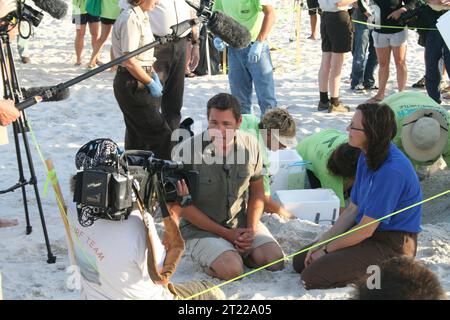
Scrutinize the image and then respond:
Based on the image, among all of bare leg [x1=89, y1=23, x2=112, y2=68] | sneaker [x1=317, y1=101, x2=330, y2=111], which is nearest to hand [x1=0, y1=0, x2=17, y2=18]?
sneaker [x1=317, y1=101, x2=330, y2=111]

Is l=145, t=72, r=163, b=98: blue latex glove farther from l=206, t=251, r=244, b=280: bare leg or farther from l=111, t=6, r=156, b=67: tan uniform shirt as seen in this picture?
l=206, t=251, r=244, b=280: bare leg

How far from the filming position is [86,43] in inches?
397

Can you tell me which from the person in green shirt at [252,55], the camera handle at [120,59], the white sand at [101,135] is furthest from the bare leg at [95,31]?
the camera handle at [120,59]

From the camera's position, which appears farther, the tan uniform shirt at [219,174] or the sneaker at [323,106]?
the sneaker at [323,106]

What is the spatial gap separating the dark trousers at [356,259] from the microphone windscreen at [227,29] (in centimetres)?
116

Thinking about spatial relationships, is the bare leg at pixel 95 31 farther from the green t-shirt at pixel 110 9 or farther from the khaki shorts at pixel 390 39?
the khaki shorts at pixel 390 39

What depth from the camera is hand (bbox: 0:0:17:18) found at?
145 inches

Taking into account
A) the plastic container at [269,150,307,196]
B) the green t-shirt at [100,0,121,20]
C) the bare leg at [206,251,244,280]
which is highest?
the green t-shirt at [100,0,121,20]

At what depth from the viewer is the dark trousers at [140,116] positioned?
15.2ft

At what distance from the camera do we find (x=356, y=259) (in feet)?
11.6

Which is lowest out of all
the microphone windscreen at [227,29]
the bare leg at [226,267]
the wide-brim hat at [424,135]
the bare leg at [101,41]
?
the bare leg at [226,267]

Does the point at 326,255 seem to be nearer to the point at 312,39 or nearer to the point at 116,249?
the point at 116,249

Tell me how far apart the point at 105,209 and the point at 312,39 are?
816cm

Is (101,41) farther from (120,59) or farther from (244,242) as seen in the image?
(120,59)
